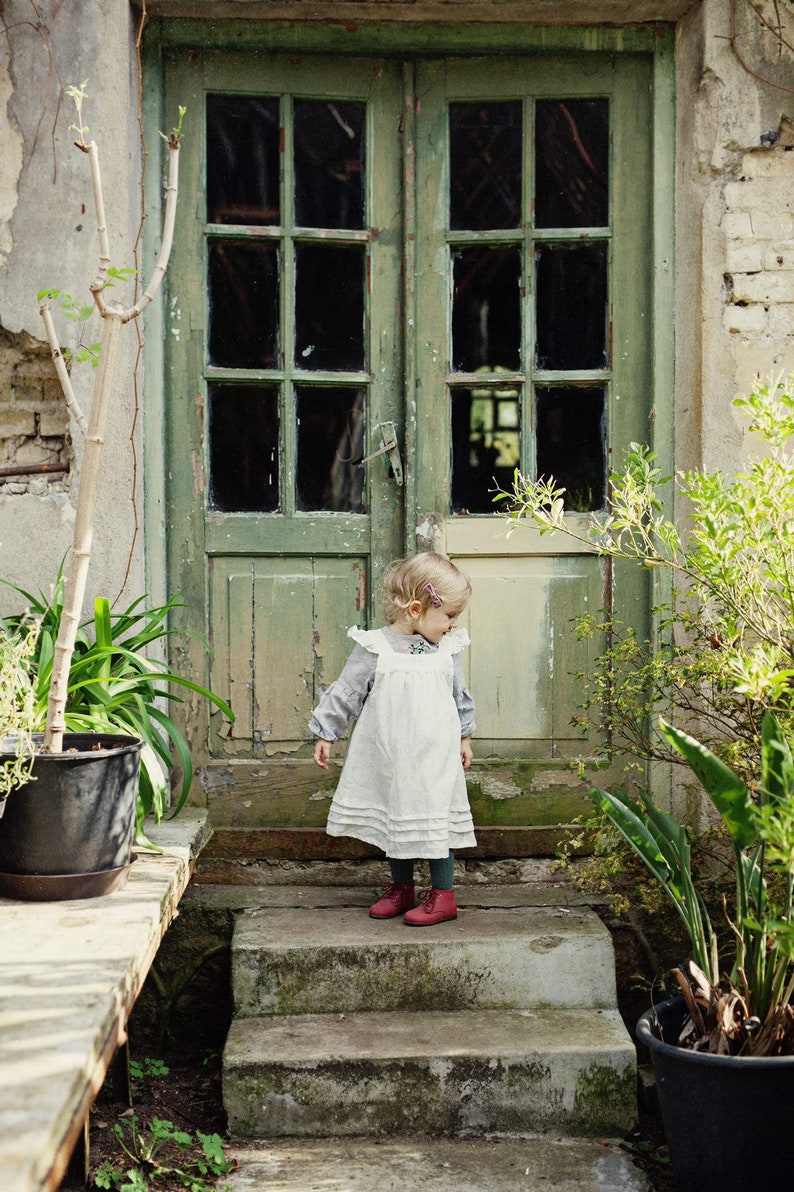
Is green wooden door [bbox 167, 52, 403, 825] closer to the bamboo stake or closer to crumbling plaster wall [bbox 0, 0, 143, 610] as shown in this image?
crumbling plaster wall [bbox 0, 0, 143, 610]

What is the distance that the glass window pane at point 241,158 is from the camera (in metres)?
3.85

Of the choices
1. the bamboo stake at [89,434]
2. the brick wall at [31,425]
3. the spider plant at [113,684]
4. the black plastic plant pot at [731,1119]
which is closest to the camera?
the black plastic plant pot at [731,1119]

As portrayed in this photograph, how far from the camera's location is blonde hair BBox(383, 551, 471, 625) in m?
3.34

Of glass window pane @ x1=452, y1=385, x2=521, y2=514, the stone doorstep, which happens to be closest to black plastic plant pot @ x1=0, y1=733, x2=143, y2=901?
the stone doorstep

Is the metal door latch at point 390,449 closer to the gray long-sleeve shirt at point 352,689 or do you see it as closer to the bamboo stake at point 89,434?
the gray long-sleeve shirt at point 352,689

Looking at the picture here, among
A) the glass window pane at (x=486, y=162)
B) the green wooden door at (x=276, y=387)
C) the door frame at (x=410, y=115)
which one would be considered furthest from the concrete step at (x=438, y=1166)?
the glass window pane at (x=486, y=162)

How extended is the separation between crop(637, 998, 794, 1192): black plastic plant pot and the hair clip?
1369 millimetres

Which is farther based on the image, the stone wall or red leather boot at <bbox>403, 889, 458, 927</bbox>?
the stone wall

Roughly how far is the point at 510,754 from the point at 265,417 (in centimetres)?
148

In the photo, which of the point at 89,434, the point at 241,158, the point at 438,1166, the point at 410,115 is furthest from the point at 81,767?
the point at 410,115

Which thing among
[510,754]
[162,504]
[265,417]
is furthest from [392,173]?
[510,754]

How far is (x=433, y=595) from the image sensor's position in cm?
331

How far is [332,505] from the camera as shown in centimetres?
391

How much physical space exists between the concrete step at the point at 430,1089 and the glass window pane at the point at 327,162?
8.94 feet
